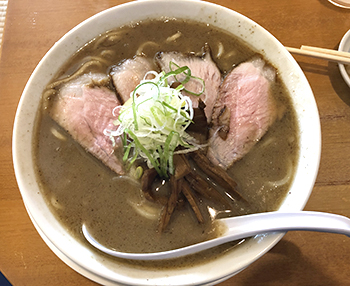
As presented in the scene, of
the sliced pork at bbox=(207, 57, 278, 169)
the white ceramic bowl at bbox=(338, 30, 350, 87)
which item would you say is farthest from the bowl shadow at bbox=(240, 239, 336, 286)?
the white ceramic bowl at bbox=(338, 30, 350, 87)

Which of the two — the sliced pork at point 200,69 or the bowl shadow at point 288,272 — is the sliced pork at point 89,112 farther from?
the bowl shadow at point 288,272

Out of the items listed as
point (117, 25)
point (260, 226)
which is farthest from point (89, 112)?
point (260, 226)

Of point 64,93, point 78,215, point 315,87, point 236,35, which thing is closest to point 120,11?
point 64,93

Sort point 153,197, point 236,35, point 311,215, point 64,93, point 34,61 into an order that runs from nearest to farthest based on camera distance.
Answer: point 311,215 → point 153,197 → point 64,93 → point 236,35 → point 34,61

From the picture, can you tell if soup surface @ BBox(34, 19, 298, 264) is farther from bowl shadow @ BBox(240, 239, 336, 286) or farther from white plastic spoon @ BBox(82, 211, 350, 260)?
bowl shadow @ BBox(240, 239, 336, 286)

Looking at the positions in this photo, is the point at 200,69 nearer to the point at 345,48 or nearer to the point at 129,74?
the point at 129,74

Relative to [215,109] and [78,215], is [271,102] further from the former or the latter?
[78,215]
